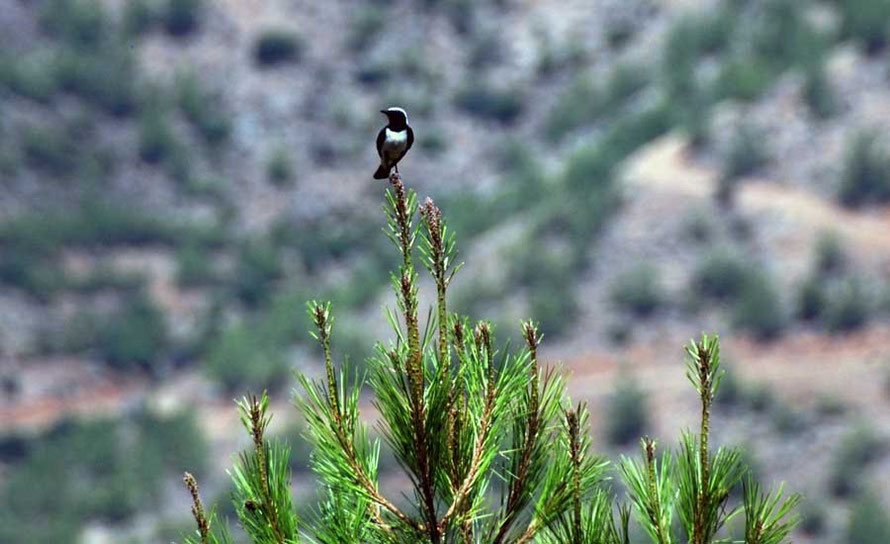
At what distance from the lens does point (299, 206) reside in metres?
69.7

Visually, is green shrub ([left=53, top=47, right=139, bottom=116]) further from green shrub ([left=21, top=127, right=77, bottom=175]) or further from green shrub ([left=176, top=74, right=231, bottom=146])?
green shrub ([left=21, top=127, right=77, bottom=175])

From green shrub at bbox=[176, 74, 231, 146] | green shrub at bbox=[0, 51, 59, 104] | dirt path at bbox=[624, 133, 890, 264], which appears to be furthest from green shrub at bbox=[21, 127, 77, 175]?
dirt path at bbox=[624, 133, 890, 264]

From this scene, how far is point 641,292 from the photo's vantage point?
5162 cm

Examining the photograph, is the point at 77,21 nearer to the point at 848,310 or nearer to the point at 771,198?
the point at 771,198

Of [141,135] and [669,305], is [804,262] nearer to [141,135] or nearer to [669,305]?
[669,305]

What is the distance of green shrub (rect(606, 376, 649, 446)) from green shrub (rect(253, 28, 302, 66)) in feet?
112

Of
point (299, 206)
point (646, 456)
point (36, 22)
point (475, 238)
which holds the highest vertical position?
point (36, 22)

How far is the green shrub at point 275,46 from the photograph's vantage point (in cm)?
7456

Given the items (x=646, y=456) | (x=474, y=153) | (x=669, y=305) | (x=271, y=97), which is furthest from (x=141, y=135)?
(x=646, y=456)

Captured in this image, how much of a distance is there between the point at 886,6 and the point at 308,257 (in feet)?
84.5

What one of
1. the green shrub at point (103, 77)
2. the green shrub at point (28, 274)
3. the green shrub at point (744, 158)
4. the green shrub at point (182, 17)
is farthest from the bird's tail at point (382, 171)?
the green shrub at point (182, 17)

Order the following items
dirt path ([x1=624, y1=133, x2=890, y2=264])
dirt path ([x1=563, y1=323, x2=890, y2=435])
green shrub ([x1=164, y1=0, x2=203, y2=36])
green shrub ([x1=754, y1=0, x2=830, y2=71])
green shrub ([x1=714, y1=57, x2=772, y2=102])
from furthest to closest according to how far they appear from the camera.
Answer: green shrub ([x1=164, y1=0, x2=203, y2=36])
green shrub ([x1=754, y1=0, x2=830, y2=71])
green shrub ([x1=714, y1=57, x2=772, y2=102])
dirt path ([x1=624, y1=133, x2=890, y2=264])
dirt path ([x1=563, y1=323, x2=890, y2=435])

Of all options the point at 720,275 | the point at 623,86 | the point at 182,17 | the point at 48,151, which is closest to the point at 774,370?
the point at 720,275

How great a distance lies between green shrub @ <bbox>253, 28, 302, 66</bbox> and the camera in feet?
245
